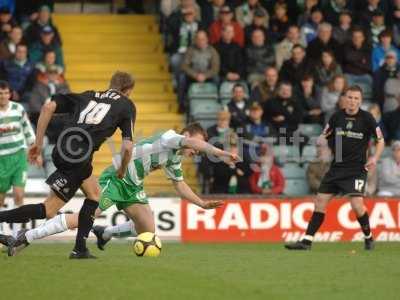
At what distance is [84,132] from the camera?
12.1 meters

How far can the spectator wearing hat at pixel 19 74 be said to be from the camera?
19.7 meters

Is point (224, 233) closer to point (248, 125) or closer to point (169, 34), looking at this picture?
point (248, 125)

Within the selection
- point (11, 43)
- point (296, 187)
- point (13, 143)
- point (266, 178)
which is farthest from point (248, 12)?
point (13, 143)

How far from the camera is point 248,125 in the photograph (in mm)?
19688

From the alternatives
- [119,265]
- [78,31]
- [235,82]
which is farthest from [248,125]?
[119,265]

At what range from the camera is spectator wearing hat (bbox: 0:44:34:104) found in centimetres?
1969

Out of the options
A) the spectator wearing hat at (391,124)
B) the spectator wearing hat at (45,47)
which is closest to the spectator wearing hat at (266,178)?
the spectator wearing hat at (391,124)

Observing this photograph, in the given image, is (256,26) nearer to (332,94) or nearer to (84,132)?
(332,94)

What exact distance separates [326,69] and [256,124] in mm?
2344

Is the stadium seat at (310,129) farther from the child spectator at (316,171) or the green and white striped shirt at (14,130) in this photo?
the green and white striped shirt at (14,130)

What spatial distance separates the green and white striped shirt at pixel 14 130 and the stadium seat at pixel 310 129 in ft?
18.5

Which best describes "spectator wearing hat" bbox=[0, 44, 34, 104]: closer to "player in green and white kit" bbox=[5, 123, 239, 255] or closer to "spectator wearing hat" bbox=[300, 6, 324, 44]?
"spectator wearing hat" bbox=[300, 6, 324, 44]

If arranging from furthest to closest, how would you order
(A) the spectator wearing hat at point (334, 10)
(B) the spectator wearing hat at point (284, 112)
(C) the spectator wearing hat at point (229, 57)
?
(A) the spectator wearing hat at point (334, 10)
(C) the spectator wearing hat at point (229, 57)
(B) the spectator wearing hat at point (284, 112)

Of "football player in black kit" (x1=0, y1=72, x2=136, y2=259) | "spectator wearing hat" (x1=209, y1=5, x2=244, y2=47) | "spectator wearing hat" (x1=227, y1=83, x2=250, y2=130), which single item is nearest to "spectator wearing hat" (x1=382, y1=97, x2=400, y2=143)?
"spectator wearing hat" (x1=227, y1=83, x2=250, y2=130)
